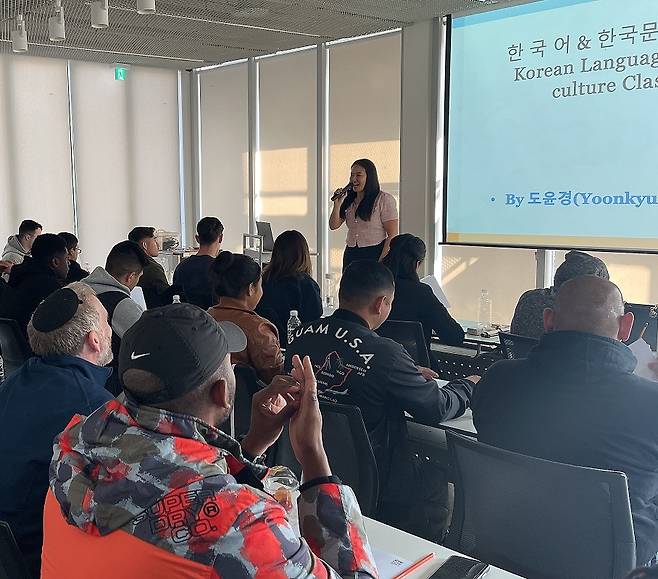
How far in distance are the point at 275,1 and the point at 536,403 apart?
4884mm

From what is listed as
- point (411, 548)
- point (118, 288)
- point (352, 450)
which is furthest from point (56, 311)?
point (118, 288)

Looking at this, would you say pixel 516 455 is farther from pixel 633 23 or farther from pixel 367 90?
pixel 367 90

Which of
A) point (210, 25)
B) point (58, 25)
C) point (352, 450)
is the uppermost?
point (210, 25)

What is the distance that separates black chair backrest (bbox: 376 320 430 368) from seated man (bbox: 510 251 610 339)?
1.49 feet

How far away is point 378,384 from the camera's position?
247cm

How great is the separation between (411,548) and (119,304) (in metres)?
2.60

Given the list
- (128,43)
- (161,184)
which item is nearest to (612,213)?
(128,43)

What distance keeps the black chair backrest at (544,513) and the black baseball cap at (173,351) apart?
2.70 feet

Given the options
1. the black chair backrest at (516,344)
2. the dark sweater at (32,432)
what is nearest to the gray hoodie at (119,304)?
the dark sweater at (32,432)

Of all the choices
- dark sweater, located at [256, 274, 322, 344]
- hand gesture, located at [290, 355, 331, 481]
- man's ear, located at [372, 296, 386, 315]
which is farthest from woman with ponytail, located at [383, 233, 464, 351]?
hand gesture, located at [290, 355, 331, 481]

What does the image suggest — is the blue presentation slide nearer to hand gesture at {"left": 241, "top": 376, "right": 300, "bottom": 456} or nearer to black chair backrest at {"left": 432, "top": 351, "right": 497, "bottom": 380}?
black chair backrest at {"left": 432, "top": 351, "right": 497, "bottom": 380}

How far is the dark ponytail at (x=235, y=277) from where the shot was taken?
3432mm

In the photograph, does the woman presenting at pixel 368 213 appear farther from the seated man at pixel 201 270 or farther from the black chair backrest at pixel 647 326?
the black chair backrest at pixel 647 326

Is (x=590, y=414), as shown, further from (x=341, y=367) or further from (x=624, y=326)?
(x=341, y=367)
